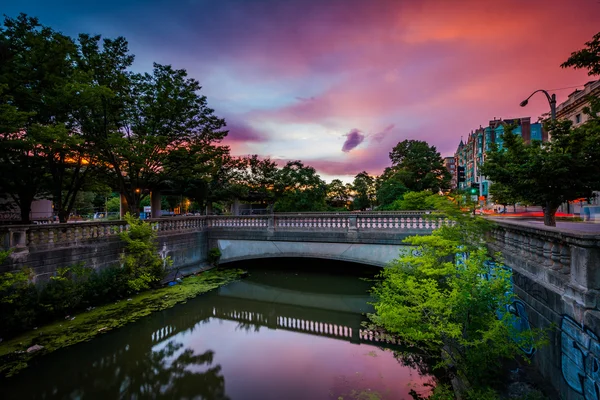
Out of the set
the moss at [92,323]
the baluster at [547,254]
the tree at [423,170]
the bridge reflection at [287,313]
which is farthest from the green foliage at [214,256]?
the tree at [423,170]

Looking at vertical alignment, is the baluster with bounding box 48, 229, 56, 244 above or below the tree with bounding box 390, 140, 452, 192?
below

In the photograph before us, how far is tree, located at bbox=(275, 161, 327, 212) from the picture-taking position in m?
29.8

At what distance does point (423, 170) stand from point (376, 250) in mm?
26407

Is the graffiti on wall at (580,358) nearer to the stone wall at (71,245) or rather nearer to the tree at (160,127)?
the stone wall at (71,245)

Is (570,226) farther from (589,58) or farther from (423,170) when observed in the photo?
(423,170)

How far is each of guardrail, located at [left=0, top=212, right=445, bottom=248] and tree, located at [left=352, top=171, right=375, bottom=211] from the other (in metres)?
28.4

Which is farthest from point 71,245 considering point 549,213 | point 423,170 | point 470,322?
point 423,170

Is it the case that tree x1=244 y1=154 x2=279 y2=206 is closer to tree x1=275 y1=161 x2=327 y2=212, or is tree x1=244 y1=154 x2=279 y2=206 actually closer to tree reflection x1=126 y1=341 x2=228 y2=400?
tree x1=275 y1=161 x2=327 y2=212

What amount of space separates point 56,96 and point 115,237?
5798mm

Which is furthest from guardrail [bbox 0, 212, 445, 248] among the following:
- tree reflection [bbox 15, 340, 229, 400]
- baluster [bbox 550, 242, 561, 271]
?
tree reflection [bbox 15, 340, 229, 400]

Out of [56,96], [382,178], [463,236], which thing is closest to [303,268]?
[463,236]

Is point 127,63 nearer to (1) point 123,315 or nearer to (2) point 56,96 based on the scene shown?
(2) point 56,96

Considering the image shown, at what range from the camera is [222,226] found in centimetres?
1513

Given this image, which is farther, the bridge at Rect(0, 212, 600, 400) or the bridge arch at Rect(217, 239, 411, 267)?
the bridge arch at Rect(217, 239, 411, 267)
